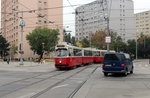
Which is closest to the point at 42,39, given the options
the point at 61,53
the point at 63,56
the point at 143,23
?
the point at 61,53

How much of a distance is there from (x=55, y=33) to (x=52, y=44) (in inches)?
133

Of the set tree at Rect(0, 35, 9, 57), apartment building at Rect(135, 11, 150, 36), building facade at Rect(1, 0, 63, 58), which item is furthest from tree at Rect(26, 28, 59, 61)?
apartment building at Rect(135, 11, 150, 36)

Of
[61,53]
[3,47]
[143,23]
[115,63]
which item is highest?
[143,23]

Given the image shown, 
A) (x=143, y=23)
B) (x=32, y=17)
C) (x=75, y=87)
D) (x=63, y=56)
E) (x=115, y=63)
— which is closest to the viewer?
(x=75, y=87)

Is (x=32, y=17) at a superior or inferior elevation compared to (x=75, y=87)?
superior

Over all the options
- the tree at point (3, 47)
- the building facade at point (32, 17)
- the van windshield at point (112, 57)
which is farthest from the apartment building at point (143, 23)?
the van windshield at point (112, 57)

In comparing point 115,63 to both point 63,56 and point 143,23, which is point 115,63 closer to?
point 63,56

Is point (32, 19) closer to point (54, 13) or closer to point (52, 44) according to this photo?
point (54, 13)

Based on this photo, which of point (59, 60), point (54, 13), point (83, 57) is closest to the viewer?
point (59, 60)

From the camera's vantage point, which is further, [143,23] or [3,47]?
[143,23]

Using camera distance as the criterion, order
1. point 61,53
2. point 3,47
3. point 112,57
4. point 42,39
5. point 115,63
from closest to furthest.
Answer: point 115,63 → point 112,57 → point 61,53 → point 42,39 → point 3,47

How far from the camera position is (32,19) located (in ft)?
295

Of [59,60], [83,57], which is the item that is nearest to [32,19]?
[83,57]

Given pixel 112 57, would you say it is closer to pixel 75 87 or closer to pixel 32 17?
pixel 75 87
